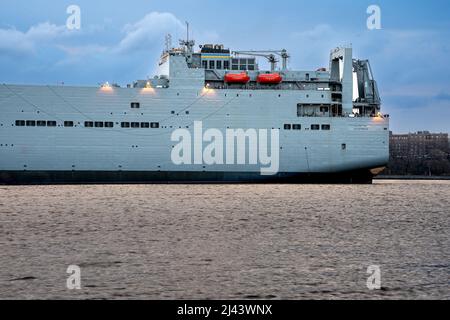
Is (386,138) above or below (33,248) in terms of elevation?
above

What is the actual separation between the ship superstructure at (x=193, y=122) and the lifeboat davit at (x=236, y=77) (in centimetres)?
8

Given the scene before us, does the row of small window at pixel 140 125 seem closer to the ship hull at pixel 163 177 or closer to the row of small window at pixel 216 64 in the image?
the ship hull at pixel 163 177

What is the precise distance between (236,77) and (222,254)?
35280 millimetres

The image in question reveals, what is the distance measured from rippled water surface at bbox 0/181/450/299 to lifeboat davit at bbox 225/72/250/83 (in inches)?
1000

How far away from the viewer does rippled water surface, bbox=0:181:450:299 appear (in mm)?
8648

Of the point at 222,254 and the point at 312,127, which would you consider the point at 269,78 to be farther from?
the point at 222,254

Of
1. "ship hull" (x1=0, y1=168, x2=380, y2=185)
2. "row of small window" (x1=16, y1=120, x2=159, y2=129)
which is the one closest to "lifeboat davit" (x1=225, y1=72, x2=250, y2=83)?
"row of small window" (x1=16, y1=120, x2=159, y2=129)

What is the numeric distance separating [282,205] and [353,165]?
21.4 metres

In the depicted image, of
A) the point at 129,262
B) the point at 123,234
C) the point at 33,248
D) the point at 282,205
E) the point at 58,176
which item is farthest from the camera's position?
the point at 58,176

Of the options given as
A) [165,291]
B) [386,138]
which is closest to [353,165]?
[386,138]

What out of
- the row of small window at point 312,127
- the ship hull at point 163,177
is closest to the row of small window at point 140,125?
the ship hull at point 163,177

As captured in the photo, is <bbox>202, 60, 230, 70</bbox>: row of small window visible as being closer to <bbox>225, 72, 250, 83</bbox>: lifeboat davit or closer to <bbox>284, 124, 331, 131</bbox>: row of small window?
<bbox>225, 72, 250, 83</bbox>: lifeboat davit

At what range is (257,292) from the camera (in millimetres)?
8492
